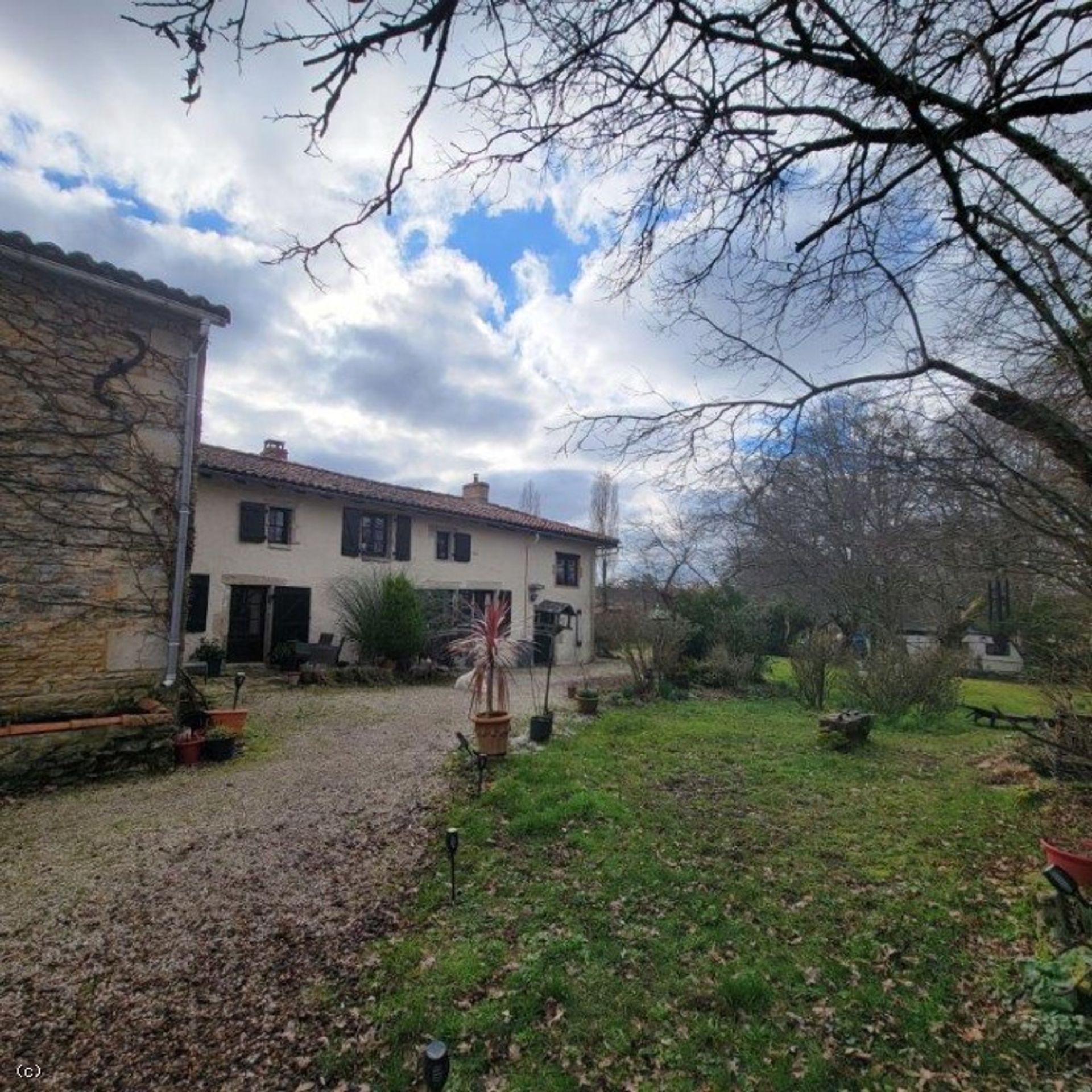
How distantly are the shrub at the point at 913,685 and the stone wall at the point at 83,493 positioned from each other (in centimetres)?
1280

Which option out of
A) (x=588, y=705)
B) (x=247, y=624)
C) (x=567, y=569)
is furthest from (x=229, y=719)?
(x=567, y=569)

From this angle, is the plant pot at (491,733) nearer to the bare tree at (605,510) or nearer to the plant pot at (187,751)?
the plant pot at (187,751)

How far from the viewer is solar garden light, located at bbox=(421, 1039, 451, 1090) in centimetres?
209

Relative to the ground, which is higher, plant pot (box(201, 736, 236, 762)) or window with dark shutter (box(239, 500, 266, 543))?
window with dark shutter (box(239, 500, 266, 543))

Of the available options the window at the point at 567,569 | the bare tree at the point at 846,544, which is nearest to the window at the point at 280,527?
the window at the point at 567,569

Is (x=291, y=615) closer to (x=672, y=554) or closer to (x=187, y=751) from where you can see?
(x=187, y=751)

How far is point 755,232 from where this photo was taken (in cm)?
397

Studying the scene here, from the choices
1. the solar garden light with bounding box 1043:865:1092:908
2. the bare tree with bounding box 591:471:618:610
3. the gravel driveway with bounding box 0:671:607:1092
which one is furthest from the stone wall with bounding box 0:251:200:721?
the bare tree with bounding box 591:471:618:610

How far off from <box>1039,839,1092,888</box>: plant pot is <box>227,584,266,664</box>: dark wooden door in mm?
14807

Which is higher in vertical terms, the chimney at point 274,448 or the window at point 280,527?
the chimney at point 274,448

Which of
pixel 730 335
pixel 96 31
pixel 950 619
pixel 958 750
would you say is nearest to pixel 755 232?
pixel 730 335

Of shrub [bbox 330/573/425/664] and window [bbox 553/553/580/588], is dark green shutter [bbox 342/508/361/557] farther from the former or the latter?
window [bbox 553/553/580/588]

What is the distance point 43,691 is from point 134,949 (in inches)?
161

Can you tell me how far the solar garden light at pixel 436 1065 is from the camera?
2.09 meters
